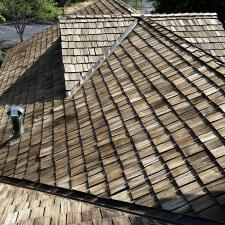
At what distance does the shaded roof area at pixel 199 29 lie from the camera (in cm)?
1170

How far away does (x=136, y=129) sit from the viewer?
7047 millimetres

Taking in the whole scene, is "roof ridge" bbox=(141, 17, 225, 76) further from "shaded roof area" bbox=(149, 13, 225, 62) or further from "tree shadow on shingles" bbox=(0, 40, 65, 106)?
"tree shadow on shingles" bbox=(0, 40, 65, 106)

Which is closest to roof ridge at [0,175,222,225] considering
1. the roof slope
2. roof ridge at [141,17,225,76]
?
roof ridge at [141,17,225,76]

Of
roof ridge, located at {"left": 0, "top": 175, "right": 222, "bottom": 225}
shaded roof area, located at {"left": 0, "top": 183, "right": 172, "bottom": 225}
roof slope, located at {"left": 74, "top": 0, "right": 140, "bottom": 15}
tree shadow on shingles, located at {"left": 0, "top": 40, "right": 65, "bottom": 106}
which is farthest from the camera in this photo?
roof slope, located at {"left": 74, "top": 0, "right": 140, "bottom": 15}

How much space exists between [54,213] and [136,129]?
2248mm

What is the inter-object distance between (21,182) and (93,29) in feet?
18.8

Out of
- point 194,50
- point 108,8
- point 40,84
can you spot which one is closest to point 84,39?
point 40,84

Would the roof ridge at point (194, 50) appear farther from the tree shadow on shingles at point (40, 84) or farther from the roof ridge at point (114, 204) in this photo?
the roof ridge at point (114, 204)

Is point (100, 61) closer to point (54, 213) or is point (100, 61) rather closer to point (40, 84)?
point (40, 84)

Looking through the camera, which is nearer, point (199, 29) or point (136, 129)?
point (136, 129)

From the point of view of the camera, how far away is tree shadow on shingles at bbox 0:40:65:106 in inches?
410

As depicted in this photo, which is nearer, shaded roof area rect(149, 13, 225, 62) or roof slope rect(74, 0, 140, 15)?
shaded roof area rect(149, 13, 225, 62)

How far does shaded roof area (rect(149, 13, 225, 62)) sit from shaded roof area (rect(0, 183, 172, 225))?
24.1 feet

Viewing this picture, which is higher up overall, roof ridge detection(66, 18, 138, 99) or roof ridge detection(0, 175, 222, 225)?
roof ridge detection(66, 18, 138, 99)
